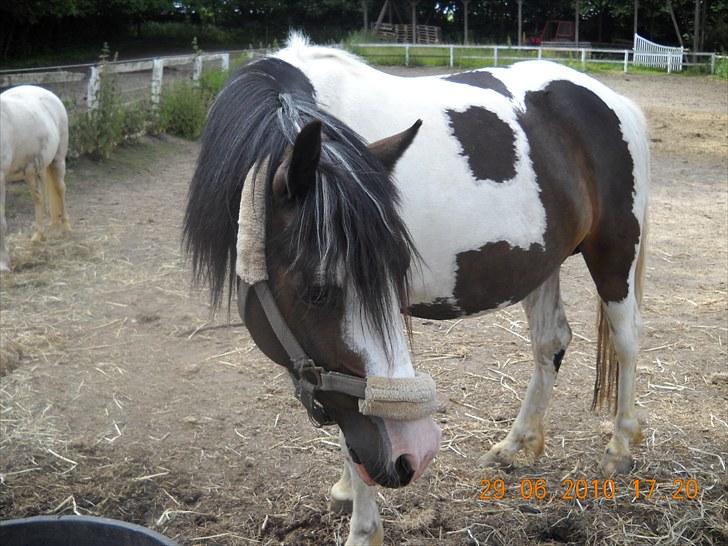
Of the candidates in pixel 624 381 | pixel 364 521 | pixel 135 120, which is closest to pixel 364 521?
pixel 364 521

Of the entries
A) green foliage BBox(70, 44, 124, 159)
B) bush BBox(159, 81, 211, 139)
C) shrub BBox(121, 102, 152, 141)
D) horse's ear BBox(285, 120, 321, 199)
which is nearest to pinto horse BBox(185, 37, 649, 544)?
horse's ear BBox(285, 120, 321, 199)

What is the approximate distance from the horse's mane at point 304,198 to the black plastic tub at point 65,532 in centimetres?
74

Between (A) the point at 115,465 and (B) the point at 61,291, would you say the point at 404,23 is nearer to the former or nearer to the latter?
(B) the point at 61,291

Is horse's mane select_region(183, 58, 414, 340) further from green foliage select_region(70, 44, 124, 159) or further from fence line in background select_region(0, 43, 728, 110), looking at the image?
green foliage select_region(70, 44, 124, 159)

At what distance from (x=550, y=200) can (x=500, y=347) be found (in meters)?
1.88

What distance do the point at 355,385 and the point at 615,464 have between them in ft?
6.19

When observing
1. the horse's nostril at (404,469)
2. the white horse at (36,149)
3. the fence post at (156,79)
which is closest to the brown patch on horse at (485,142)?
the horse's nostril at (404,469)

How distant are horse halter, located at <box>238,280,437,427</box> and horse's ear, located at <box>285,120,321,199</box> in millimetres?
233

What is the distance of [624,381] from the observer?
3.17 meters

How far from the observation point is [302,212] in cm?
162

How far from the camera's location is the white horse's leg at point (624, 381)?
3080 mm

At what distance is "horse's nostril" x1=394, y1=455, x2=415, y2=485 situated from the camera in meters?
1.66

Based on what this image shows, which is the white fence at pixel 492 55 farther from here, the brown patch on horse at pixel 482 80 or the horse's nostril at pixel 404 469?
the horse's nostril at pixel 404 469

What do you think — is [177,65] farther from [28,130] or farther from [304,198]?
[304,198]
